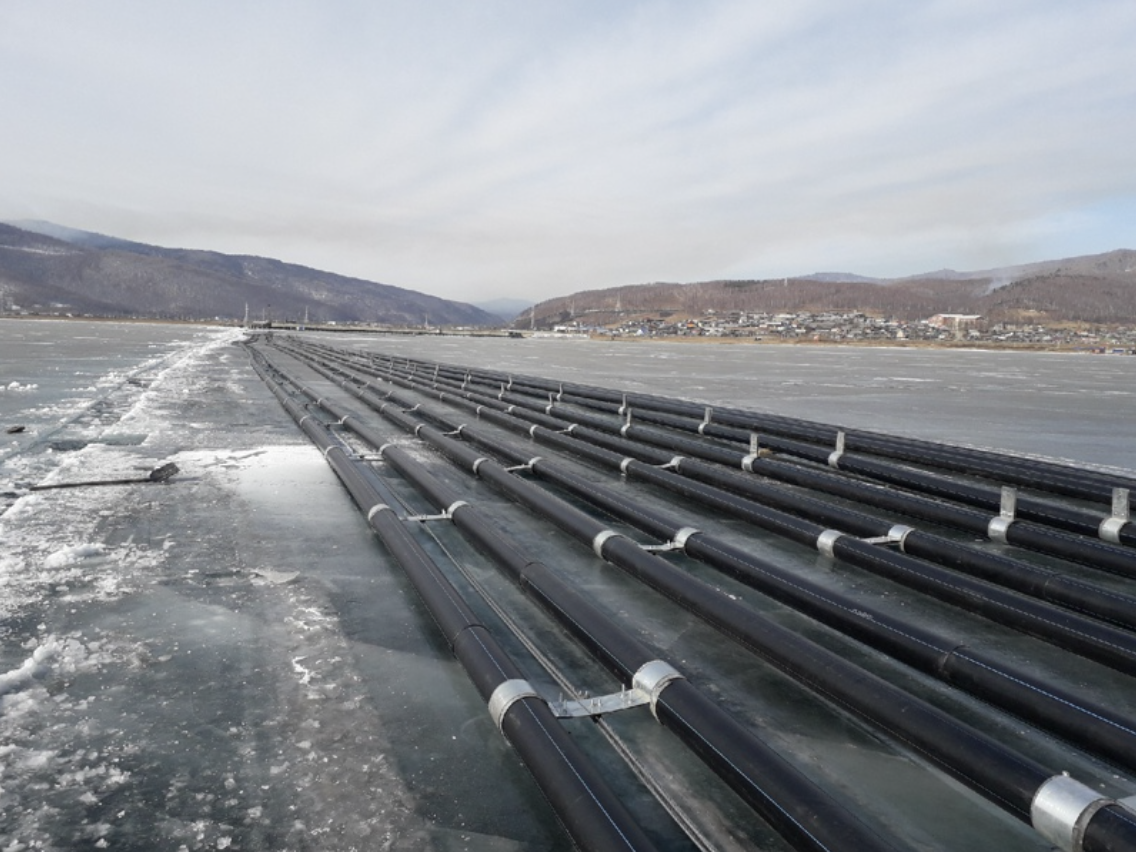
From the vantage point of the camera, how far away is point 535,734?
3.02m

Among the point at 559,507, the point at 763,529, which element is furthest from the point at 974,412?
the point at 559,507

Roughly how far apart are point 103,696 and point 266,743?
1.10 meters

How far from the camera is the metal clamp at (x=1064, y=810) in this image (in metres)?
2.44

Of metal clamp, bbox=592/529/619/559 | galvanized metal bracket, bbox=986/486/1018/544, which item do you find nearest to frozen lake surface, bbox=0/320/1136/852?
metal clamp, bbox=592/529/619/559

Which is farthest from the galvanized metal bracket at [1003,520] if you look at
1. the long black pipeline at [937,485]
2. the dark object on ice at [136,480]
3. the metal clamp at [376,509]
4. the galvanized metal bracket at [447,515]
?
the dark object on ice at [136,480]

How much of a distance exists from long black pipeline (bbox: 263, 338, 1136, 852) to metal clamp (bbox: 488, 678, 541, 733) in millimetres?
1526

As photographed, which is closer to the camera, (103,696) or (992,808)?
(992,808)

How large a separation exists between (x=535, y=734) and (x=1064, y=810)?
6.55ft

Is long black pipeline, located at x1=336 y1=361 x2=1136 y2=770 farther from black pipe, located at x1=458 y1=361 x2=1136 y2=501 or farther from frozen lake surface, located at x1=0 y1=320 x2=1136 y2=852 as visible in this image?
black pipe, located at x1=458 y1=361 x2=1136 y2=501

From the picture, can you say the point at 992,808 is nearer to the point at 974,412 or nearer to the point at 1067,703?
the point at 1067,703

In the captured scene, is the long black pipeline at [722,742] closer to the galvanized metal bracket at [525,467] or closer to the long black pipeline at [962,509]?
the galvanized metal bracket at [525,467]

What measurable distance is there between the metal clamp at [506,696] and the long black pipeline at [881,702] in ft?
5.01

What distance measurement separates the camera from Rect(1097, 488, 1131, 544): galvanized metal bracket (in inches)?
246

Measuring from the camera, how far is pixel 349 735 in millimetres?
3451
